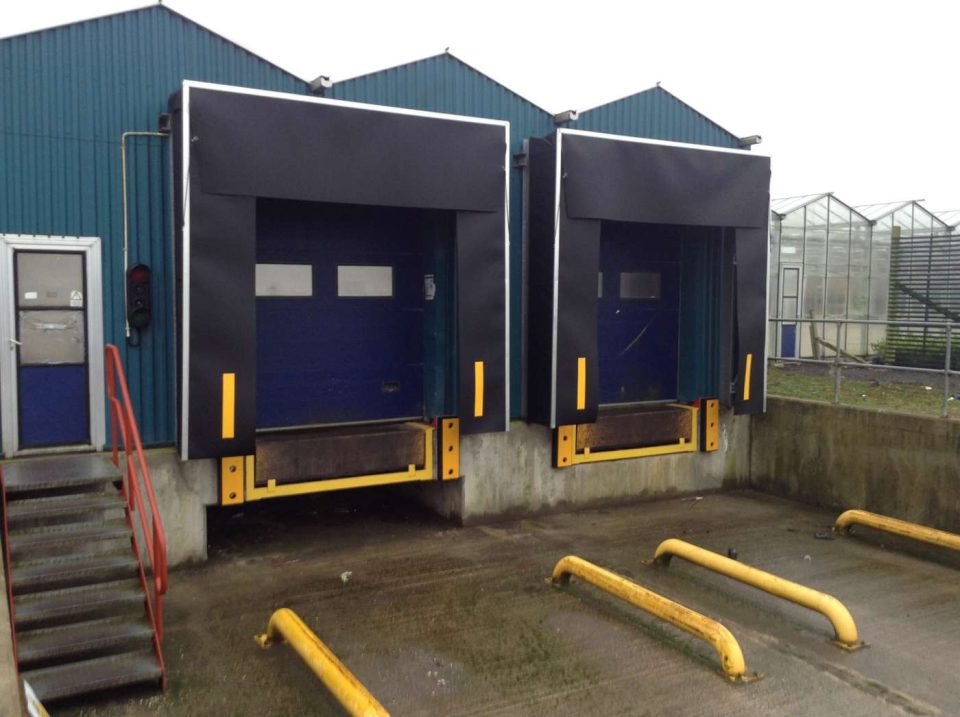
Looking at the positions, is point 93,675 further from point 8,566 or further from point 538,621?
point 538,621

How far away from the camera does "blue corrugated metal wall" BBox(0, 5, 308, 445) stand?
21.8 feet

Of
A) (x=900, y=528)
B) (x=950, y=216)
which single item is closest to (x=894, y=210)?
(x=950, y=216)

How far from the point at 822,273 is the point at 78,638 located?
55.4ft

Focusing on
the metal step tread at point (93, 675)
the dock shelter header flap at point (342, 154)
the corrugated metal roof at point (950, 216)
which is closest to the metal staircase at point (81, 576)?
the metal step tread at point (93, 675)

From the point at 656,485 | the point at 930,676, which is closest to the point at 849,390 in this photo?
the point at 656,485

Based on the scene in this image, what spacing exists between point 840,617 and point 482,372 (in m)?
3.80

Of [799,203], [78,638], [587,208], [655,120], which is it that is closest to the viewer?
[78,638]

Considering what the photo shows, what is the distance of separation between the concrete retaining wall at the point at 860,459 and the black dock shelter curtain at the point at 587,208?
2573 mm

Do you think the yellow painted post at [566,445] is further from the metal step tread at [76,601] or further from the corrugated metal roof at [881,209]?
the corrugated metal roof at [881,209]

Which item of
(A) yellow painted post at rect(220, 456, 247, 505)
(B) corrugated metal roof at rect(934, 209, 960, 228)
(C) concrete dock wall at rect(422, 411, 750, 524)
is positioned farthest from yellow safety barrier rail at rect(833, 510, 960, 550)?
(B) corrugated metal roof at rect(934, 209, 960, 228)

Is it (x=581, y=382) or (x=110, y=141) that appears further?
(x=581, y=382)

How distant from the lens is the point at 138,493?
565cm

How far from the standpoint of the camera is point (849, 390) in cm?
1218

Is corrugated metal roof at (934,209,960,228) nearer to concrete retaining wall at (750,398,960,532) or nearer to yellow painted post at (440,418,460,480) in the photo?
concrete retaining wall at (750,398,960,532)
